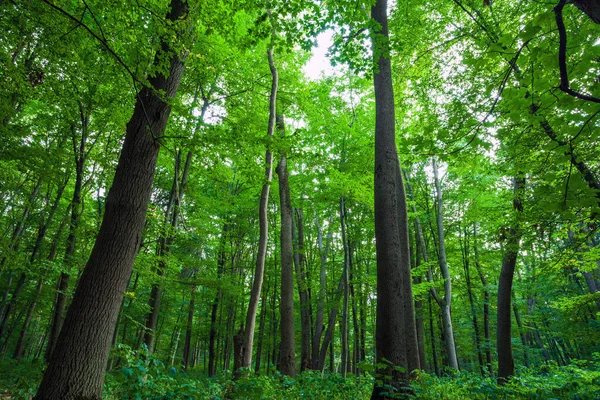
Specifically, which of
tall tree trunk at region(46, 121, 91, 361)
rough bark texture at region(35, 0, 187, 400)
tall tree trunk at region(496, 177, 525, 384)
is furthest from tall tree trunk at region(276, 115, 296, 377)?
tall tree trunk at region(46, 121, 91, 361)

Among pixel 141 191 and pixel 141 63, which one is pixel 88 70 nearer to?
pixel 141 63

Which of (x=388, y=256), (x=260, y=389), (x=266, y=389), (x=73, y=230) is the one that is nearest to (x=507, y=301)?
(x=388, y=256)

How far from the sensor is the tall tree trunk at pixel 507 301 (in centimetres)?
705

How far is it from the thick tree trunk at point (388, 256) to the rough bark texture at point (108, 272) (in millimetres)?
3378

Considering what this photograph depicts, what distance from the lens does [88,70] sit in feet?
26.3

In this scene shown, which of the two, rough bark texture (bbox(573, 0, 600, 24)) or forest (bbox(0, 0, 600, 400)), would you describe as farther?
forest (bbox(0, 0, 600, 400))

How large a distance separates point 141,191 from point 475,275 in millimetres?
23836

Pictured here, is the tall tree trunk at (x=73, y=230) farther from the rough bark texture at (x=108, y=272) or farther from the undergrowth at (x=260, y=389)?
the rough bark texture at (x=108, y=272)

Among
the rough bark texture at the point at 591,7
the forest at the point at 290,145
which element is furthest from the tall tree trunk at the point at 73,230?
the rough bark texture at the point at 591,7

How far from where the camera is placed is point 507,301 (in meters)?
8.04

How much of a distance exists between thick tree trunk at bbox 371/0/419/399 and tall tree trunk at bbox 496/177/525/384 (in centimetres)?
277

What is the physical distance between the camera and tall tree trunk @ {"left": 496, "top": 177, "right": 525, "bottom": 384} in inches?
278

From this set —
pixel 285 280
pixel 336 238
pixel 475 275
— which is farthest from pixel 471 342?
pixel 285 280

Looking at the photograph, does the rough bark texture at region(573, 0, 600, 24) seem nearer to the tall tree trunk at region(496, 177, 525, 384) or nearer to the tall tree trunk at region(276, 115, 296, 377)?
the tall tree trunk at region(276, 115, 296, 377)
